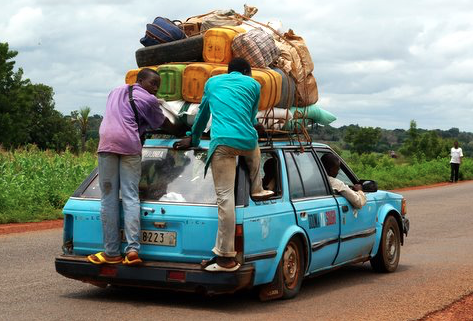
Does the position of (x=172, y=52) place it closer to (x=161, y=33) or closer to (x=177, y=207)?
(x=161, y=33)

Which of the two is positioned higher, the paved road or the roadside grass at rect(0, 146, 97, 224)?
the roadside grass at rect(0, 146, 97, 224)

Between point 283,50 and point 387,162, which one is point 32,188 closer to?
point 283,50

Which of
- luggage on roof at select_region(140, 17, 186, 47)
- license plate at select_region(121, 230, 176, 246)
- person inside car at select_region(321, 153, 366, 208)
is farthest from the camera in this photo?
luggage on roof at select_region(140, 17, 186, 47)

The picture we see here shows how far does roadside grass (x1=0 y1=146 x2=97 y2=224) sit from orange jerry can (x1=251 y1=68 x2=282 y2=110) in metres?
8.40

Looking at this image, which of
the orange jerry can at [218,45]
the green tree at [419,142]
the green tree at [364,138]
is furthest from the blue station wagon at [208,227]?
the green tree at [364,138]

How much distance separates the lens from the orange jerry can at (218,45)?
922 centimetres

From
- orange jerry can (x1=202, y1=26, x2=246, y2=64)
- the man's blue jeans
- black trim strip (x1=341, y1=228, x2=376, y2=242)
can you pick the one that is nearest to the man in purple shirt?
the man's blue jeans

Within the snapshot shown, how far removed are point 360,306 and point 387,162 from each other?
A: 35106mm

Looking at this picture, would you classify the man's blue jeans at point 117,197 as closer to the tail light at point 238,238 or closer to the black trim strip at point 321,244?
the tail light at point 238,238

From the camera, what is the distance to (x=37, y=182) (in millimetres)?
19438

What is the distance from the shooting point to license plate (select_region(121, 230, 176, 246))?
8047 mm

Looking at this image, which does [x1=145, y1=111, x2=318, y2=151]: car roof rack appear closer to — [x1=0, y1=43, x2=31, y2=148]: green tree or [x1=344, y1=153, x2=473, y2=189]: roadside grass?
[x1=344, y1=153, x2=473, y2=189]: roadside grass

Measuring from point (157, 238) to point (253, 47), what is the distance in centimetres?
229

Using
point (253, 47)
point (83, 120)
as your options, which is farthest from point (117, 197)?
point (83, 120)
